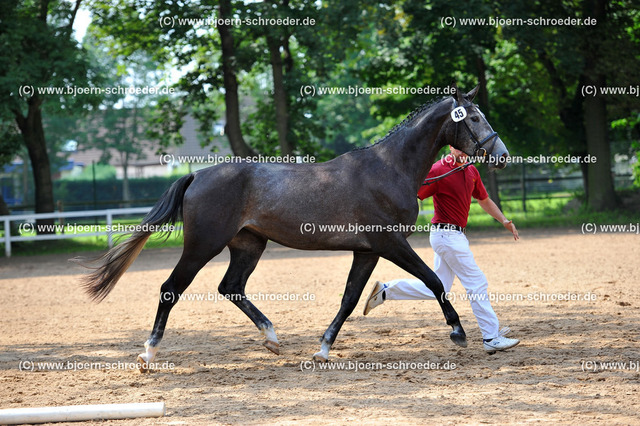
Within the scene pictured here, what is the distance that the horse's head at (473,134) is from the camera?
20.3ft

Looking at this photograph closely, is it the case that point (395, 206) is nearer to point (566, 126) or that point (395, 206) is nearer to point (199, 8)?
point (199, 8)

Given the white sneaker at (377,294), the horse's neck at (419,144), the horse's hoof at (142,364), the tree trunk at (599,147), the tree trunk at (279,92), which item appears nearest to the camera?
the horse's hoof at (142,364)

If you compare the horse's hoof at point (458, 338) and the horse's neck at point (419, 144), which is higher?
the horse's neck at point (419, 144)

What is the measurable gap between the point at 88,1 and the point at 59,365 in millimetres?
18364

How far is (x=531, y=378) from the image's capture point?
17.2ft

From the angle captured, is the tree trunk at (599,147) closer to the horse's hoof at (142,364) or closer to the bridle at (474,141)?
the bridle at (474,141)

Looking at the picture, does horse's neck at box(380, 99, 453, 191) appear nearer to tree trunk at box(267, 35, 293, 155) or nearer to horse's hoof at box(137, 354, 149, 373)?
horse's hoof at box(137, 354, 149, 373)

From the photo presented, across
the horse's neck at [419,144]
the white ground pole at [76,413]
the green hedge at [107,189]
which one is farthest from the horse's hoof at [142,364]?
the green hedge at [107,189]

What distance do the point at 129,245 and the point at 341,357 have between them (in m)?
2.31

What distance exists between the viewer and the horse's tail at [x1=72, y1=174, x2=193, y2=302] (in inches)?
255

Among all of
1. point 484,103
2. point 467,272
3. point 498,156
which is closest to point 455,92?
point 498,156

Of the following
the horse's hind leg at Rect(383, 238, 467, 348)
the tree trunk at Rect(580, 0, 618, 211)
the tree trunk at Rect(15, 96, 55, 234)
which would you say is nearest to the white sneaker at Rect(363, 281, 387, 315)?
the horse's hind leg at Rect(383, 238, 467, 348)

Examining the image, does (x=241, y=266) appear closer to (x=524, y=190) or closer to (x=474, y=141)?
(x=474, y=141)

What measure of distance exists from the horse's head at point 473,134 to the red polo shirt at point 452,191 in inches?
8.4
